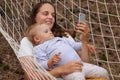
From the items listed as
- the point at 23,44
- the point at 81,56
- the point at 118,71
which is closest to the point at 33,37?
the point at 23,44

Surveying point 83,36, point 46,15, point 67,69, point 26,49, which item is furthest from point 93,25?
point 67,69

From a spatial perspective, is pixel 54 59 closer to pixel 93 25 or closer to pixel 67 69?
pixel 67 69

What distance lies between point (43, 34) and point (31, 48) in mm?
91

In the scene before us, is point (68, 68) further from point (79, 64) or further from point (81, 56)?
point (81, 56)

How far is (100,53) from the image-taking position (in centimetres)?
335

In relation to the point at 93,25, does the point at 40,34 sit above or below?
above

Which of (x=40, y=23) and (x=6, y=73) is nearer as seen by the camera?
(x=40, y=23)

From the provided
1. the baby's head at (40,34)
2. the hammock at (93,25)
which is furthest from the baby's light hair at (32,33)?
the hammock at (93,25)

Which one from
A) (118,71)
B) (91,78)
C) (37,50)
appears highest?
(37,50)

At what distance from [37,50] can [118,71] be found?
3.75 feet

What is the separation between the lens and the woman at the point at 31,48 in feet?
6.64

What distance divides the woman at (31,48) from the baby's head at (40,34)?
0.04 m

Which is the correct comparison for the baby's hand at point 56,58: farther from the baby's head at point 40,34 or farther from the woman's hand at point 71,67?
the baby's head at point 40,34

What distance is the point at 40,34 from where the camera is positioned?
2.20 meters
